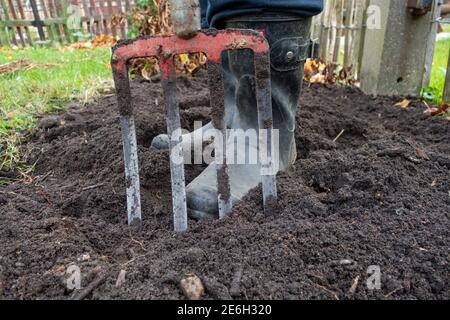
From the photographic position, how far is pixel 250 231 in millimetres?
Answer: 1174

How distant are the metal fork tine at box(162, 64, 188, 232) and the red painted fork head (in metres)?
0.07

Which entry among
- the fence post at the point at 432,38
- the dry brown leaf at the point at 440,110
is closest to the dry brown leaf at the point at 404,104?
the dry brown leaf at the point at 440,110

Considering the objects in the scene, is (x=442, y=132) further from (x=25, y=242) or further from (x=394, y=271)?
(x=25, y=242)

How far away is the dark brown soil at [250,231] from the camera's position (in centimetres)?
100

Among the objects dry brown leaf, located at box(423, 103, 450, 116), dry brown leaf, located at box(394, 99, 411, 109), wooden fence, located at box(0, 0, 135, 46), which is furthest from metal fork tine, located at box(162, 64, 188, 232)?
wooden fence, located at box(0, 0, 135, 46)

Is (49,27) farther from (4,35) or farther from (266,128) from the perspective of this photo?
(266,128)

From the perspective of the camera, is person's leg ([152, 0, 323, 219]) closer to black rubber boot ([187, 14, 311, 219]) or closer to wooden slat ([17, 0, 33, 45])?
black rubber boot ([187, 14, 311, 219])

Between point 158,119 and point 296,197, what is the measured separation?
1030 millimetres

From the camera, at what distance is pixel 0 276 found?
1039 millimetres

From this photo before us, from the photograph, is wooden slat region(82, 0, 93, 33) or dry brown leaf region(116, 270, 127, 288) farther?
wooden slat region(82, 0, 93, 33)

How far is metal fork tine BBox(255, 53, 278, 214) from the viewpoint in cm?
122

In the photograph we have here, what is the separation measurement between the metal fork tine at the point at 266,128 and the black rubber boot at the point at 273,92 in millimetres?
124
